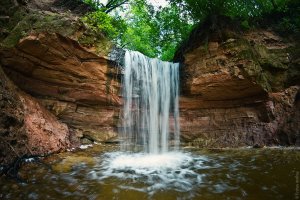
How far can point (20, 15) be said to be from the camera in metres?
8.55

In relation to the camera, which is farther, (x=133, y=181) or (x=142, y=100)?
(x=142, y=100)

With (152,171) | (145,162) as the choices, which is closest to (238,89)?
(145,162)

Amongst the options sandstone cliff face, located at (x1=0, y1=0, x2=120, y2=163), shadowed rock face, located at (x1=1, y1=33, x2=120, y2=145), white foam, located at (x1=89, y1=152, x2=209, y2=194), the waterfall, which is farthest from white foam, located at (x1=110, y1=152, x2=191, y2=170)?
shadowed rock face, located at (x1=1, y1=33, x2=120, y2=145)

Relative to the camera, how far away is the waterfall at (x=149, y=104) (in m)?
10.2

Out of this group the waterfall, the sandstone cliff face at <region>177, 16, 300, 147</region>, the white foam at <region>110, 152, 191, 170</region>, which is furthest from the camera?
the waterfall

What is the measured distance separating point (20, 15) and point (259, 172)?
26.5 feet

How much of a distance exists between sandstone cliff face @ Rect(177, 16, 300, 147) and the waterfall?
1.41 ft

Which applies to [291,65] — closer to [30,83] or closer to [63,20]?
[63,20]

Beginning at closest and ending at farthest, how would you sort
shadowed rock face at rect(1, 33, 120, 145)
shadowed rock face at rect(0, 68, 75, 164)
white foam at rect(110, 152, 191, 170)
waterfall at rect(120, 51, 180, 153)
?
shadowed rock face at rect(0, 68, 75, 164) → white foam at rect(110, 152, 191, 170) → shadowed rock face at rect(1, 33, 120, 145) → waterfall at rect(120, 51, 180, 153)

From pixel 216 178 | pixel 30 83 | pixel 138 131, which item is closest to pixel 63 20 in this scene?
pixel 30 83

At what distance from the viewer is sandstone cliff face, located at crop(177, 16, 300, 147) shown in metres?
9.73

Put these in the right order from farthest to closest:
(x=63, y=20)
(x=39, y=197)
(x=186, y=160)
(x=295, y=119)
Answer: (x=295, y=119) → (x=63, y=20) → (x=186, y=160) → (x=39, y=197)

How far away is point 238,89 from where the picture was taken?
10.0m

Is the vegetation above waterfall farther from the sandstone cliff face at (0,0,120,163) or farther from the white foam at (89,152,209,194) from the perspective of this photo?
the white foam at (89,152,209,194)
